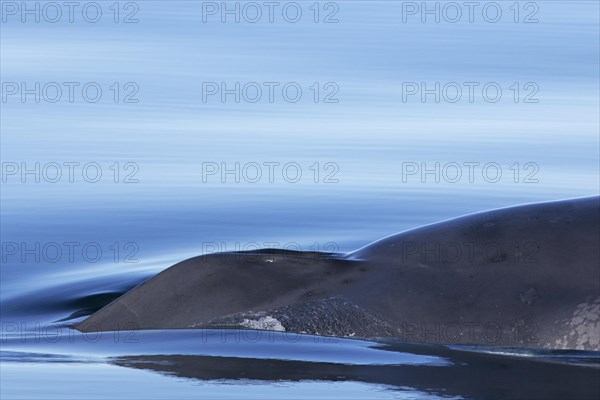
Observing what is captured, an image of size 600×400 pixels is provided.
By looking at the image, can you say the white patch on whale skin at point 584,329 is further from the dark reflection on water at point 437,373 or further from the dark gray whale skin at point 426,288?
the dark reflection on water at point 437,373

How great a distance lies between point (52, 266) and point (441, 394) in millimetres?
6667

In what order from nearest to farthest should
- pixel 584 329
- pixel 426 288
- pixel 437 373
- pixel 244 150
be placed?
pixel 437 373 < pixel 584 329 < pixel 426 288 < pixel 244 150

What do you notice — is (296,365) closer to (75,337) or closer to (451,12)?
(75,337)

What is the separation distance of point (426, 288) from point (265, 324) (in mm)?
974

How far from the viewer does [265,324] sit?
9250 millimetres

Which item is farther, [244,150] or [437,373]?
[244,150]

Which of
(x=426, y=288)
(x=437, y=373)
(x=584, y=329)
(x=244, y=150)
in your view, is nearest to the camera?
(x=437, y=373)

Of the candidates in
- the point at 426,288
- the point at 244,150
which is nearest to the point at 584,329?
the point at 426,288

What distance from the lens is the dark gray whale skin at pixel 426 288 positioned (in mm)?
8891

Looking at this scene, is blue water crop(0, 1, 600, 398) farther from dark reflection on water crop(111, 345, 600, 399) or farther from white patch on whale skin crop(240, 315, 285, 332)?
white patch on whale skin crop(240, 315, 285, 332)

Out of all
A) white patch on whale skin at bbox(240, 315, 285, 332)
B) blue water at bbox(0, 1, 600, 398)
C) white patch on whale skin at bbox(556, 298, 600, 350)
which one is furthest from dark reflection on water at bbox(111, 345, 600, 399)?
white patch on whale skin at bbox(240, 315, 285, 332)

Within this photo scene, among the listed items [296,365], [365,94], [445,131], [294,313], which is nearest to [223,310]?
[294,313]

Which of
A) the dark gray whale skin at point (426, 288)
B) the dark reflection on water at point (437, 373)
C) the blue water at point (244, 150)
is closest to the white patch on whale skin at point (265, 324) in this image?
the dark gray whale skin at point (426, 288)

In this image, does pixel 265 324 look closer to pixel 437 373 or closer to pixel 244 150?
pixel 437 373
